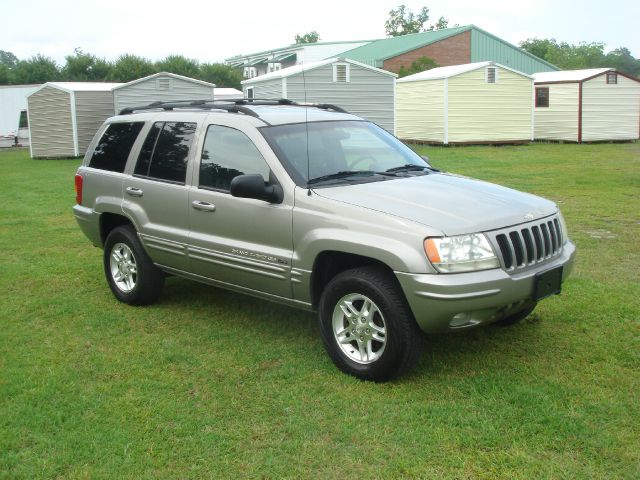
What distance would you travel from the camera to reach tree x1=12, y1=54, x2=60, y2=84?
2122 inches

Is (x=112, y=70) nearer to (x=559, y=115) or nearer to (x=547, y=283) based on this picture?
(x=559, y=115)

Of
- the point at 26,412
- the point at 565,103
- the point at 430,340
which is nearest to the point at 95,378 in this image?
the point at 26,412

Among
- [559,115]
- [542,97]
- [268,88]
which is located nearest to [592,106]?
[559,115]

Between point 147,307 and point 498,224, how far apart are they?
352 cm

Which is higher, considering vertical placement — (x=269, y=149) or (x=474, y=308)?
(x=269, y=149)

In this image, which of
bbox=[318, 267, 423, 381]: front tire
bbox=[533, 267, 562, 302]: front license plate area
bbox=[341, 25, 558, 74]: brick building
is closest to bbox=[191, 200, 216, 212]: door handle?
bbox=[318, 267, 423, 381]: front tire

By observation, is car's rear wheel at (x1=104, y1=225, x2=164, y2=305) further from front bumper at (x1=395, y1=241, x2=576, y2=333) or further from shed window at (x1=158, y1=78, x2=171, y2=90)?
shed window at (x1=158, y1=78, x2=171, y2=90)

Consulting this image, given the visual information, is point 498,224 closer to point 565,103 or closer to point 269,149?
point 269,149

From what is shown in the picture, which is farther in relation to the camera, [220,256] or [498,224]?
[220,256]

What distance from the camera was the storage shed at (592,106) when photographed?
29.5 metres

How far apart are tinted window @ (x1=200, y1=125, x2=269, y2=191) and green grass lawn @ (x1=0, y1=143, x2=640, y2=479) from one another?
1.26 m

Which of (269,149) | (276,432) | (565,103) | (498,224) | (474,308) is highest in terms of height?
(565,103)

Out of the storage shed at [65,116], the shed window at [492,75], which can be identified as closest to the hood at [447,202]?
the shed window at [492,75]

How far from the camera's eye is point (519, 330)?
5715mm
